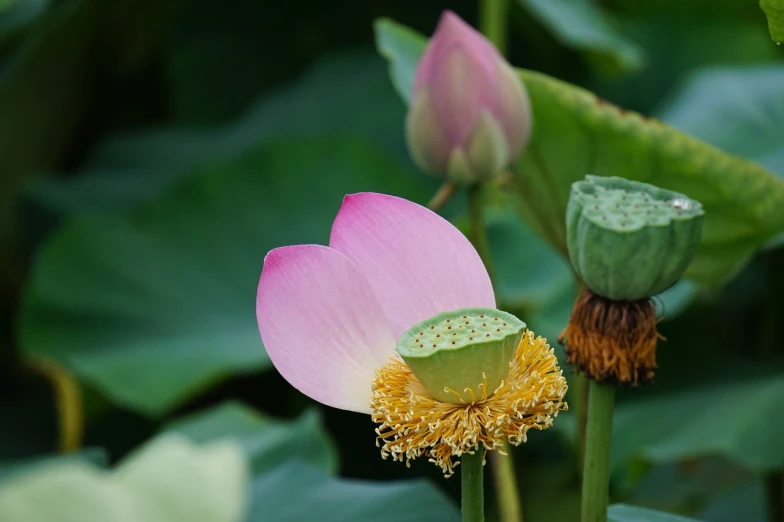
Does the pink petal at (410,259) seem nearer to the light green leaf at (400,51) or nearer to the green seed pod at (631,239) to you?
the green seed pod at (631,239)

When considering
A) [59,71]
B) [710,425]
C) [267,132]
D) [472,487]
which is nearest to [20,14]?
[59,71]

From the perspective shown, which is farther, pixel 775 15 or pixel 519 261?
pixel 519 261

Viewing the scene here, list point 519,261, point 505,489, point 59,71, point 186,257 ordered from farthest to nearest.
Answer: point 59,71 < point 186,257 < point 519,261 < point 505,489

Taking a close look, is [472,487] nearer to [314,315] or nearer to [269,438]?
[314,315]

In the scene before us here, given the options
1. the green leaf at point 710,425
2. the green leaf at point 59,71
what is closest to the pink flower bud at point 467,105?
the green leaf at point 710,425

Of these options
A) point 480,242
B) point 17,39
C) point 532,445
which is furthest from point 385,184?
point 480,242

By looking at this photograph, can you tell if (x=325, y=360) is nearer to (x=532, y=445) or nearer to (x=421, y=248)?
(x=421, y=248)
